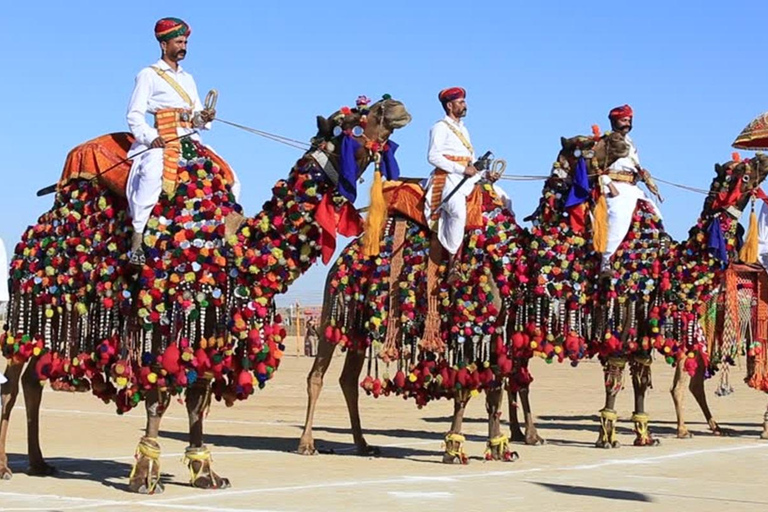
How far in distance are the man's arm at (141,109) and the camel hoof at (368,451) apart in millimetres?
5038

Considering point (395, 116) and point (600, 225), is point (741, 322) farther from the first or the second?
point (395, 116)

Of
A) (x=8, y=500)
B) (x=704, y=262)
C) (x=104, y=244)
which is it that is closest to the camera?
(x=8, y=500)

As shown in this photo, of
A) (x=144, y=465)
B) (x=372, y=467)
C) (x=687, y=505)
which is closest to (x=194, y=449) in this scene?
(x=144, y=465)

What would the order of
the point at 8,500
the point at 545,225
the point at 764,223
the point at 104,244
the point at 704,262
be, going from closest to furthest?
the point at 8,500 → the point at 104,244 → the point at 545,225 → the point at 704,262 → the point at 764,223

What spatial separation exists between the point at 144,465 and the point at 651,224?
265 inches

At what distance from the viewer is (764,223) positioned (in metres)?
17.1

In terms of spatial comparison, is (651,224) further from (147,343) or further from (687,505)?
(147,343)

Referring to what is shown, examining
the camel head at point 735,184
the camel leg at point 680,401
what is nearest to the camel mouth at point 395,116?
the camel head at point 735,184

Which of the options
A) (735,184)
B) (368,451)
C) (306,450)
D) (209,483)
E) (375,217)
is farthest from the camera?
(735,184)

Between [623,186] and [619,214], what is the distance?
1.67 ft

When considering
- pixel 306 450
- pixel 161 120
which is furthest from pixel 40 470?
pixel 161 120

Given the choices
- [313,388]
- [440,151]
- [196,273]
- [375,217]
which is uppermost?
[440,151]

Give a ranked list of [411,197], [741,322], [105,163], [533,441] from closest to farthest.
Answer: [105,163] → [411,197] → [533,441] → [741,322]

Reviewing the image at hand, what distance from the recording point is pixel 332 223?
448 inches
